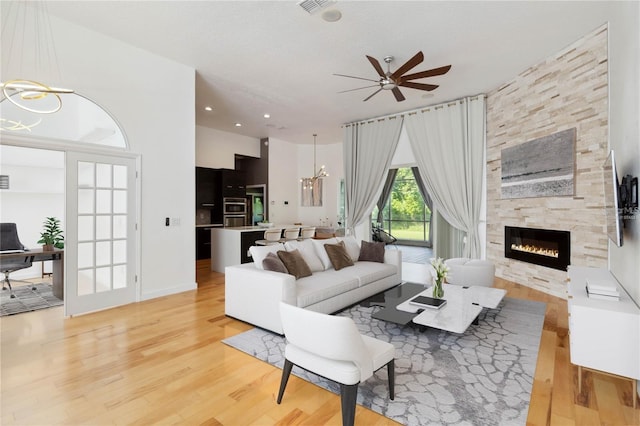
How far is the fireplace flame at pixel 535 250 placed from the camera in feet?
15.5

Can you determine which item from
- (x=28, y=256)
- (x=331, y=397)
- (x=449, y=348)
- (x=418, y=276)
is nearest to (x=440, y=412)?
(x=331, y=397)

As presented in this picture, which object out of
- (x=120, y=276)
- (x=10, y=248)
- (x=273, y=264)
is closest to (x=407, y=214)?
(x=273, y=264)

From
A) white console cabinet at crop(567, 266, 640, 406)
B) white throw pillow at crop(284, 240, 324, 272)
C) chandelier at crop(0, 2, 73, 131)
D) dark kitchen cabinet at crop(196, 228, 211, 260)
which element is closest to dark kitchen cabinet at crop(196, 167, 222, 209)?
→ dark kitchen cabinet at crop(196, 228, 211, 260)

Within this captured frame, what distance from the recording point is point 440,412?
2.07 meters

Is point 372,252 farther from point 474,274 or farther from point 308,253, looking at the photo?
point 474,274

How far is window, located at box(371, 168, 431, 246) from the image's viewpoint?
9482mm

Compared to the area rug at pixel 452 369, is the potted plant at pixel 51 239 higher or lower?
higher

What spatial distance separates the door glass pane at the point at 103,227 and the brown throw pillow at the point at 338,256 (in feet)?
9.94

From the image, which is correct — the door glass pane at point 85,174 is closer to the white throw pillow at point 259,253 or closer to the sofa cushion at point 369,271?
the white throw pillow at point 259,253

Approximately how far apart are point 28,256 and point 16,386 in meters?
2.85

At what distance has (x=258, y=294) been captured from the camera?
11.4ft

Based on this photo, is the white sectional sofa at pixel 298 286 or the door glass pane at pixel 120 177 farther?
the door glass pane at pixel 120 177

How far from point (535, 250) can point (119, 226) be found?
250 inches

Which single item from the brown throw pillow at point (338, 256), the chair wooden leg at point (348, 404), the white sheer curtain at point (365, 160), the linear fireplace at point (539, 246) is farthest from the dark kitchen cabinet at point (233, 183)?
the chair wooden leg at point (348, 404)
